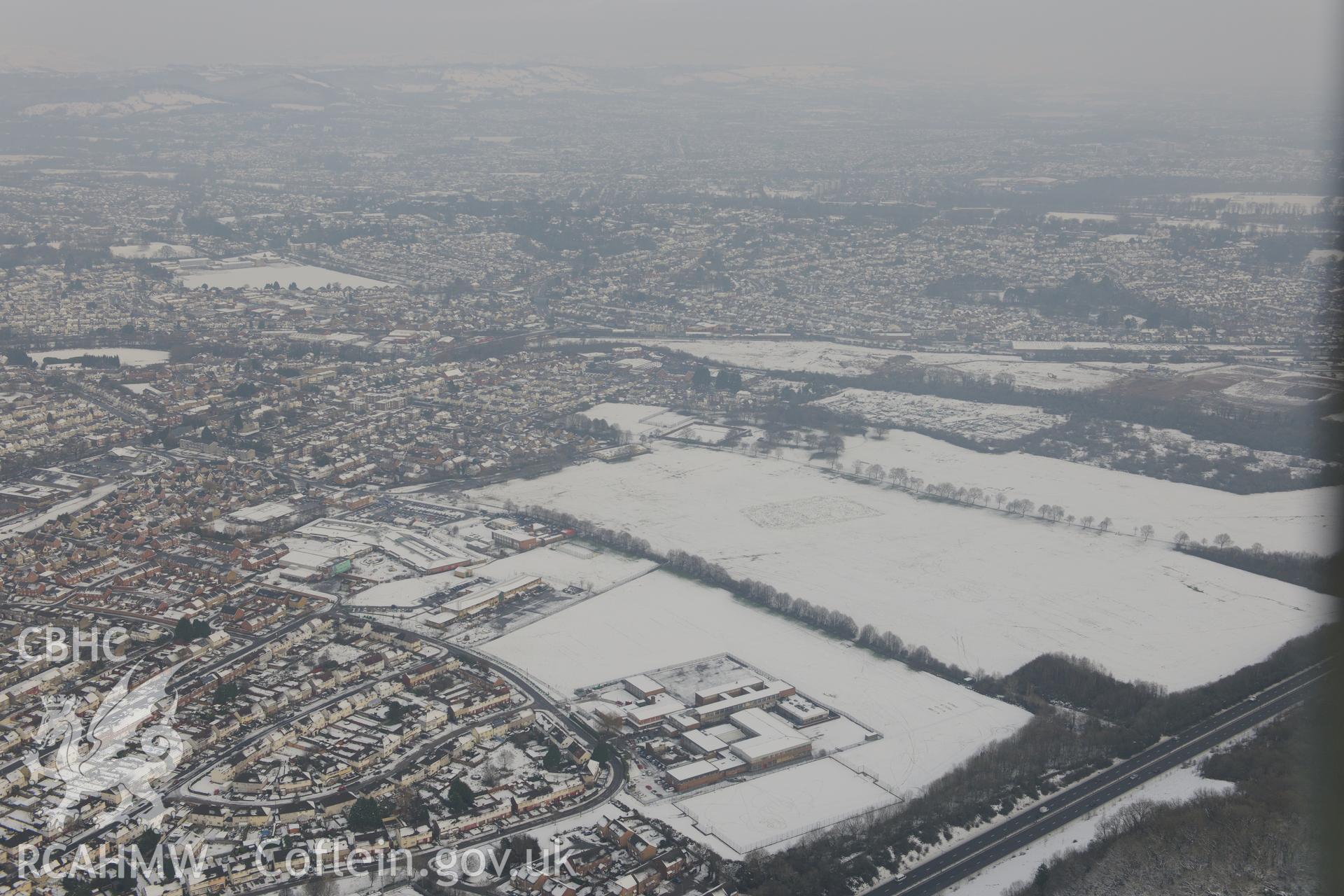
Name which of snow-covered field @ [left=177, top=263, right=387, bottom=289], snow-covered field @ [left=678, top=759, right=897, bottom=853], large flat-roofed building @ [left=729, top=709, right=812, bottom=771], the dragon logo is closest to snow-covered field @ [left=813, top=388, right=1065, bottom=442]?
large flat-roofed building @ [left=729, top=709, right=812, bottom=771]

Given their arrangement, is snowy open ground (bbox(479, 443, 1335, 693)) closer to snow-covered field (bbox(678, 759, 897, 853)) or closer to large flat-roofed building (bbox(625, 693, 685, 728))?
large flat-roofed building (bbox(625, 693, 685, 728))

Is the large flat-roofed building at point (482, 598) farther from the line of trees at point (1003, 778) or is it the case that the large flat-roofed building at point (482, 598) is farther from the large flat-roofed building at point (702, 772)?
the line of trees at point (1003, 778)

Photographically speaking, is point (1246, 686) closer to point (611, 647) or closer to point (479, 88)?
point (611, 647)

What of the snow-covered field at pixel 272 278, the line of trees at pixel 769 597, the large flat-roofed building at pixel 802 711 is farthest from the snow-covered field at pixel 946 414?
the snow-covered field at pixel 272 278

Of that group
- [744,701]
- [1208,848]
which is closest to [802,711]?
[744,701]

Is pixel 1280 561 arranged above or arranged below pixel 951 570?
below

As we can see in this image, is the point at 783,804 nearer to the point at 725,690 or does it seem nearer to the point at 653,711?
the point at 653,711
